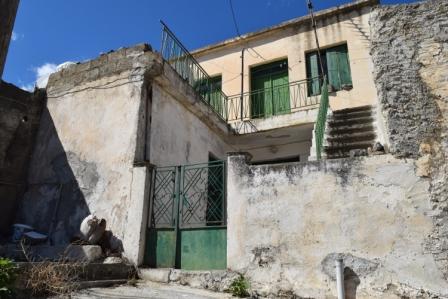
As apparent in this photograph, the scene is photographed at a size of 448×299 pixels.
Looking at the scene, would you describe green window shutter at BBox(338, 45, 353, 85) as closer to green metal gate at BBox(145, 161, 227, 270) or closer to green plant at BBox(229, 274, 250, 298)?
green metal gate at BBox(145, 161, 227, 270)

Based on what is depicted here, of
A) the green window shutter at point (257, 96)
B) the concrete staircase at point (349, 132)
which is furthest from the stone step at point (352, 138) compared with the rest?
the green window shutter at point (257, 96)

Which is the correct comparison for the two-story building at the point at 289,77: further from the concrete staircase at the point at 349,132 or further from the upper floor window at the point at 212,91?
the concrete staircase at the point at 349,132

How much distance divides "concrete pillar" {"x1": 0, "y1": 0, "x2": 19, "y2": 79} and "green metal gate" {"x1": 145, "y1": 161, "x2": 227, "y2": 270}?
121 inches

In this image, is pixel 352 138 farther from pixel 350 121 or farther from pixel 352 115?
pixel 352 115

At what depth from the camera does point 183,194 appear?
228 inches

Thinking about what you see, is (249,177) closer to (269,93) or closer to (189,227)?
(189,227)

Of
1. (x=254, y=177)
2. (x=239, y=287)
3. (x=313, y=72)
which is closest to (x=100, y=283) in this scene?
(x=239, y=287)

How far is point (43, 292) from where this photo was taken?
3.84 meters

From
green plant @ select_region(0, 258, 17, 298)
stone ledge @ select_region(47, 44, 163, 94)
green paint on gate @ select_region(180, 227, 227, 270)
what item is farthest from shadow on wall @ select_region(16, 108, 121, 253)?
green plant @ select_region(0, 258, 17, 298)

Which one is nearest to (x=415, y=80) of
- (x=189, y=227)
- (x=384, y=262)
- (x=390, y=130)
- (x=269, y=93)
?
(x=390, y=130)

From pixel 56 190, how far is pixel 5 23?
3812 millimetres

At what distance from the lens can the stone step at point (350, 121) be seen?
25.5 ft

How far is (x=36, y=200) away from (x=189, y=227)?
3.28m

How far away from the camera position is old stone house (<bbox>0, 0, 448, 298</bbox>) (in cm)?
434
